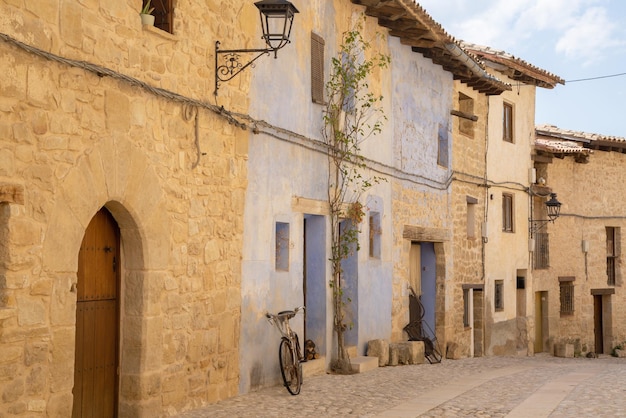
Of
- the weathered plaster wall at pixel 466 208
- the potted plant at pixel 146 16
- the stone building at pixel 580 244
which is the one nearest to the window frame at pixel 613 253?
the stone building at pixel 580 244

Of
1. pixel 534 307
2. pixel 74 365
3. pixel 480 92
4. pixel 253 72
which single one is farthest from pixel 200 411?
pixel 534 307

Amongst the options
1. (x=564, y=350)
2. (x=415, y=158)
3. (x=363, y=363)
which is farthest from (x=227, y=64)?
(x=564, y=350)

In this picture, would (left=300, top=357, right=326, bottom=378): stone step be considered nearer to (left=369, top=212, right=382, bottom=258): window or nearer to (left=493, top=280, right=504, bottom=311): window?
(left=369, top=212, right=382, bottom=258): window

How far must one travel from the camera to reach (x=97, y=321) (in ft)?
24.3

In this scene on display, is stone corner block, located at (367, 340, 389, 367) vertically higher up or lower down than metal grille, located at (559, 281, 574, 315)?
lower down

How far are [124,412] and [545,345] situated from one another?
19.1 m

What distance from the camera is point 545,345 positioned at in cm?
2475

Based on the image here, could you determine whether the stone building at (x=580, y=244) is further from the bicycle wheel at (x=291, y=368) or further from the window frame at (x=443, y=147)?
the bicycle wheel at (x=291, y=368)

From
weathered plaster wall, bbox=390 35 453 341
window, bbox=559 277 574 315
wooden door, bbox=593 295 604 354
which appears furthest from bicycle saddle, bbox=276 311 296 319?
wooden door, bbox=593 295 604 354

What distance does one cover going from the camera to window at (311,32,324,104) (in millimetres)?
11844

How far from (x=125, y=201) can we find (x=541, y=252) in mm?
19006

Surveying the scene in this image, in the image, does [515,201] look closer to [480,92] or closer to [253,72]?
[480,92]

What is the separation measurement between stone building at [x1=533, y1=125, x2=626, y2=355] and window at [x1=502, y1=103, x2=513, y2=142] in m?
1.84

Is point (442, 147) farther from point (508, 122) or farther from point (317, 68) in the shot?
point (317, 68)
